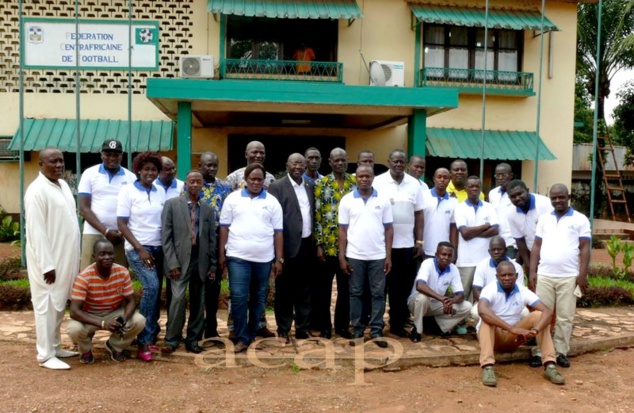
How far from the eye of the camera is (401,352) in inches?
212

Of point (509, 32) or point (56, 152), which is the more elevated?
point (509, 32)

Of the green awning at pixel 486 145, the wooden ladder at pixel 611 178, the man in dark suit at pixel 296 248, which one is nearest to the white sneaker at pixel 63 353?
the man in dark suit at pixel 296 248

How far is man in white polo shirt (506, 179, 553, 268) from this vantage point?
19.0ft

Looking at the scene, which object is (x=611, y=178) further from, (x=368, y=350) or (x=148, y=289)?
(x=148, y=289)

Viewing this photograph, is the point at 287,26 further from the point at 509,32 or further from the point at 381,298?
the point at 381,298

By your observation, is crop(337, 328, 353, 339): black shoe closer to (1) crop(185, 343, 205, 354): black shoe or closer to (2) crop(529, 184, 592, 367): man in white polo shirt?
(1) crop(185, 343, 205, 354): black shoe

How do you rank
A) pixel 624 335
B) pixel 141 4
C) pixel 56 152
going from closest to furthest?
pixel 56 152
pixel 624 335
pixel 141 4

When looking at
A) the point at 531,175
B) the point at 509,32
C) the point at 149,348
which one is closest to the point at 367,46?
the point at 509,32

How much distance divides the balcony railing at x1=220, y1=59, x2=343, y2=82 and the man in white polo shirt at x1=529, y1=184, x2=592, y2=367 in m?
7.98

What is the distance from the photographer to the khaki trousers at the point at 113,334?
4895 mm

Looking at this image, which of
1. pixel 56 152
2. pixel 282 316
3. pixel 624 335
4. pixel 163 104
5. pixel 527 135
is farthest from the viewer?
pixel 527 135

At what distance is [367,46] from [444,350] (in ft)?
29.6

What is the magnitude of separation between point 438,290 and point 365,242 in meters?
0.91

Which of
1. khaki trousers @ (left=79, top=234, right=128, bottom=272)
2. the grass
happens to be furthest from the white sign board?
the grass
